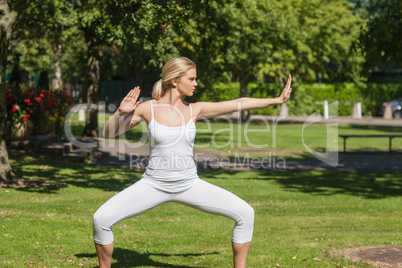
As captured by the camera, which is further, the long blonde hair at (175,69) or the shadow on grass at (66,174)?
the shadow on grass at (66,174)

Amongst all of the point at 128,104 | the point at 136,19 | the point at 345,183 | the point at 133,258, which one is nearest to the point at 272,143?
the point at 345,183


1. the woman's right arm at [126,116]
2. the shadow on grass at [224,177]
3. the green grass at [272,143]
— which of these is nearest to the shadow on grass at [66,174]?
the shadow on grass at [224,177]

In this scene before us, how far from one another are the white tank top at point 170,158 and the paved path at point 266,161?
41.3 feet

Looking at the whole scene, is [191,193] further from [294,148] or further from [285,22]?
[285,22]

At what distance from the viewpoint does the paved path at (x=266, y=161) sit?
1827 cm

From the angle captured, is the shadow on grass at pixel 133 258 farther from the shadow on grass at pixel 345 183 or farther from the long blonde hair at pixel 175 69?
the shadow on grass at pixel 345 183

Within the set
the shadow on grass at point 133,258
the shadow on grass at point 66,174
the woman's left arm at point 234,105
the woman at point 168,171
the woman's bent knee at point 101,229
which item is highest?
the woman's left arm at point 234,105

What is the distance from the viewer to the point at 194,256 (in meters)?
7.51

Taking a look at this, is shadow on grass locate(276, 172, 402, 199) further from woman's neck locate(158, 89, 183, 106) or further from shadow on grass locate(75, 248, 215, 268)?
woman's neck locate(158, 89, 183, 106)

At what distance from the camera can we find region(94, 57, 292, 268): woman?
5.28 metres

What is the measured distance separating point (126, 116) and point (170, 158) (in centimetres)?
57

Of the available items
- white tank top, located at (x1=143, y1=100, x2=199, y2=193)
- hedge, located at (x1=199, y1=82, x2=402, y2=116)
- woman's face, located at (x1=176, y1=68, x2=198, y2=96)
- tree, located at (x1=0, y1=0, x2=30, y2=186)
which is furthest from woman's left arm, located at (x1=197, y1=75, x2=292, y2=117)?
hedge, located at (x1=199, y1=82, x2=402, y2=116)

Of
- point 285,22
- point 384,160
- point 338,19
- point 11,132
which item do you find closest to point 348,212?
point 384,160

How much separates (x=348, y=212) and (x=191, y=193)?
6947 millimetres
